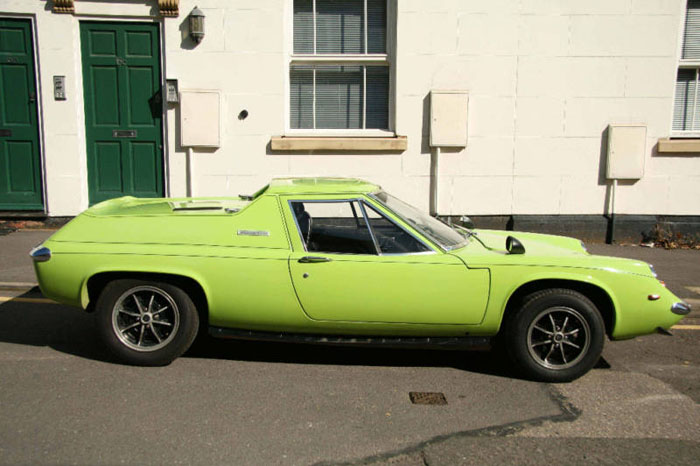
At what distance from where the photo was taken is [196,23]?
8.73 meters

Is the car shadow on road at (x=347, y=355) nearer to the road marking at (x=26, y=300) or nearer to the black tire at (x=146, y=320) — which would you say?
the black tire at (x=146, y=320)

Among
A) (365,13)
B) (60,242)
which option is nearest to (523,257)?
(60,242)

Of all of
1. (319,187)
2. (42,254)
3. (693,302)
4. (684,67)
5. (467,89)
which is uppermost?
(684,67)

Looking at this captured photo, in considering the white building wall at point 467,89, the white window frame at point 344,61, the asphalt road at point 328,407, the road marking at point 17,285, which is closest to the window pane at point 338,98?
the white window frame at point 344,61

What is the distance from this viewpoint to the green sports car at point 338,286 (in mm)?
4285

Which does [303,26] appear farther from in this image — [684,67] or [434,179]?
[684,67]

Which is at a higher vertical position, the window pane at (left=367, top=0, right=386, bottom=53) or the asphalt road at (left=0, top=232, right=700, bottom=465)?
the window pane at (left=367, top=0, right=386, bottom=53)

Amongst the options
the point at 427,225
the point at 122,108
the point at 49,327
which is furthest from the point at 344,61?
the point at 49,327

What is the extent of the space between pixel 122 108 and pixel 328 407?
6788 millimetres

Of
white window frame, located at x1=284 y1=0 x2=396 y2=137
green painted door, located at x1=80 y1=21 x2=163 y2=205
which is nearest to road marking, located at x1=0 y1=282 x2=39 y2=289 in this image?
green painted door, located at x1=80 y1=21 x2=163 y2=205

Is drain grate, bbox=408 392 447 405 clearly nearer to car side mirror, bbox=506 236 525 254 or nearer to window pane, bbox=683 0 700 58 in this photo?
car side mirror, bbox=506 236 525 254

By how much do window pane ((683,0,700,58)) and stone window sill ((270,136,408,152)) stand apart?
4.50 metres

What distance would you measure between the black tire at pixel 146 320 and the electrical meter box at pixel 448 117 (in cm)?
551

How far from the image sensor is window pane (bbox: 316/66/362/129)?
9.34m
